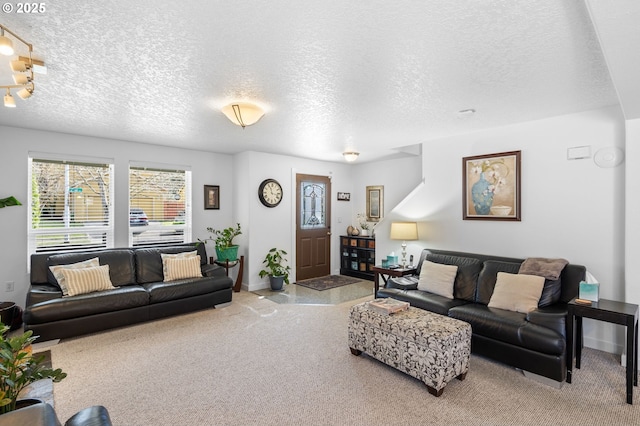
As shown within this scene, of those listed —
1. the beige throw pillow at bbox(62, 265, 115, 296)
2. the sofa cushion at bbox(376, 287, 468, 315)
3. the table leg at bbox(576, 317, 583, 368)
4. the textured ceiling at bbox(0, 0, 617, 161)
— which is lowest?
the table leg at bbox(576, 317, 583, 368)

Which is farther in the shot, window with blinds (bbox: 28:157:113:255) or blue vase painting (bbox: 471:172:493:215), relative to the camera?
window with blinds (bbox: 28:157:113:255)

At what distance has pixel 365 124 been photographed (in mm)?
3875

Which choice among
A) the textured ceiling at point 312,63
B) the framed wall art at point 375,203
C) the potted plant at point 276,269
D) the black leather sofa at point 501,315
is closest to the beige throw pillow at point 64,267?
the textured ceiling at point 312,63

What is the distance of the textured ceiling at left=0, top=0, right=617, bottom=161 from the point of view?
67.2 inches

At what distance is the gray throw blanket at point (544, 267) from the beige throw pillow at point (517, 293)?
0.42 ft

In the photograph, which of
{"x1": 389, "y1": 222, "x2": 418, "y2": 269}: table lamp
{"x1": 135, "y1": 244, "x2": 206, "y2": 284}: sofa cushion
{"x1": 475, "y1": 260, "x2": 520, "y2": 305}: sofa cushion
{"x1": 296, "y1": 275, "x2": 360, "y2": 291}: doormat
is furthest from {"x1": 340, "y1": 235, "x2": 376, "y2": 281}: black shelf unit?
{"x1": 135, "y1": 244, "x2": 206, "y2": 284}: sofa cushion

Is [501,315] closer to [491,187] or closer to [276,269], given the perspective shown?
[491,187]

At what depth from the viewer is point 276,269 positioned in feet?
18.7

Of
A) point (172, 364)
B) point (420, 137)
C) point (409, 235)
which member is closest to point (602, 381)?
point (409, 235)

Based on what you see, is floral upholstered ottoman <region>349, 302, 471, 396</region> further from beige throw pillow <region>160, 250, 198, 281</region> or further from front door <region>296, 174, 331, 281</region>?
front door <region>296, 174, 331, 281</region>

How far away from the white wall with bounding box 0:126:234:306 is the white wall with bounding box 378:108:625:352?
13.3 feet

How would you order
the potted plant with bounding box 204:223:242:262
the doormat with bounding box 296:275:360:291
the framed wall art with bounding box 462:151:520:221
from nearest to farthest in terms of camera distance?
the framed wall art with bounding box 462:151:520:221 → the potted plant with bounding box 204:223:242:262 → the doormat with bounding box 296:275:360:291

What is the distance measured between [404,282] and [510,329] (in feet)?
4.68

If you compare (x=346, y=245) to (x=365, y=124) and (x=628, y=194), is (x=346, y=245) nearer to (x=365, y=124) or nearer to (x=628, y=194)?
(x=365, y=124)
